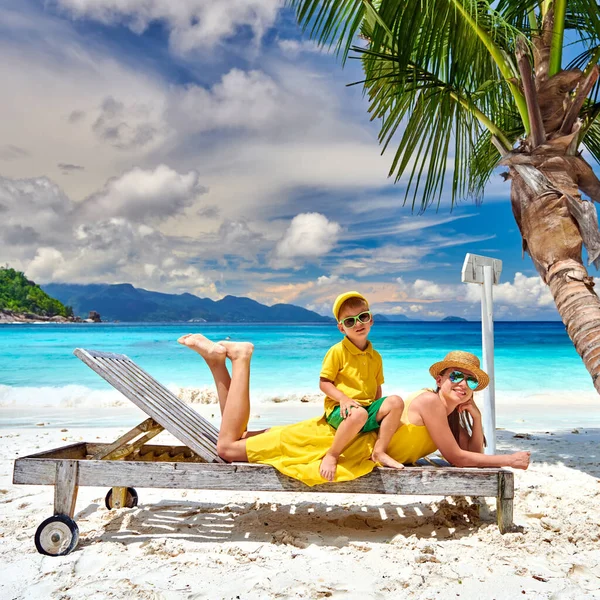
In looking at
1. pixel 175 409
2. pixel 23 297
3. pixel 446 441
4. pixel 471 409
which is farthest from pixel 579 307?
pixel 23 297

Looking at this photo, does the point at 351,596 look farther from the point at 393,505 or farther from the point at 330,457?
the point at 393,505

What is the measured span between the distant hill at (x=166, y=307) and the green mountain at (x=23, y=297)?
10.0 meters

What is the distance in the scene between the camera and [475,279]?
4.62 m

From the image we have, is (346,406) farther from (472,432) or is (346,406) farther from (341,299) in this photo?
(472,432)

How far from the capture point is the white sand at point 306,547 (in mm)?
2523

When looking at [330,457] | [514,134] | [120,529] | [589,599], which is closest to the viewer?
[589,599]

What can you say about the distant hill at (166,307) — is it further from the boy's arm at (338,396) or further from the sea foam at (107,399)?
the boy's arm at (338,396)

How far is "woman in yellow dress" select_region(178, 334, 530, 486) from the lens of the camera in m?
3.08

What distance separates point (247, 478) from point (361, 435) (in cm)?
69

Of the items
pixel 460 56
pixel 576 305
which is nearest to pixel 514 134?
pixel 460 56

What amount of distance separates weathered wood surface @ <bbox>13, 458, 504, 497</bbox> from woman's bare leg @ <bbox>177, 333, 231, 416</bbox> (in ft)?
1.43

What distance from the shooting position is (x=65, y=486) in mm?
3041

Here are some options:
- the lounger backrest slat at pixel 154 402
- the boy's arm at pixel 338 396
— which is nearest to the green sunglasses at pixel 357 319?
the boy's arm at pixel 338 396

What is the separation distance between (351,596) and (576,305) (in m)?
2.71
